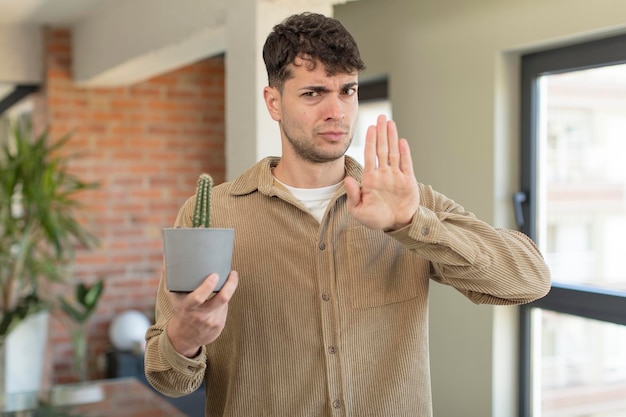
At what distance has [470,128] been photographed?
140 inches

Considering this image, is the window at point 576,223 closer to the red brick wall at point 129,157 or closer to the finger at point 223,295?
the finger at point 223,295

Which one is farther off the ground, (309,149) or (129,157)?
(129,157)

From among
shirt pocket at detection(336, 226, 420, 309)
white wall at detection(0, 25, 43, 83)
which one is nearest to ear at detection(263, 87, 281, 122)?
shirt pocket at detection(336, 226, 420, 309)

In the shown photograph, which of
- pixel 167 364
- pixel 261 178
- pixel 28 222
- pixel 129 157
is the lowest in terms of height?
pixel 167 364

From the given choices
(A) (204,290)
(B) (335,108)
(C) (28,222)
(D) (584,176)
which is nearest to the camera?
(A) (204,290)

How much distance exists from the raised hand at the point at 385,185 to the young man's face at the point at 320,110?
21cm

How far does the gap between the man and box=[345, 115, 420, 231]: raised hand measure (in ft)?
0.47

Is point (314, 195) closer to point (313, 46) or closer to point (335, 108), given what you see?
point (335, 108)

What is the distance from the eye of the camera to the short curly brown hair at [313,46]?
67.7 inches

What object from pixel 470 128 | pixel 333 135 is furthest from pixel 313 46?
pixel 470 128

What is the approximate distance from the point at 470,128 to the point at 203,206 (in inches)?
91.4

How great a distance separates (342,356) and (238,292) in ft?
0.90

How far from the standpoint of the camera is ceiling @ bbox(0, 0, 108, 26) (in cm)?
520

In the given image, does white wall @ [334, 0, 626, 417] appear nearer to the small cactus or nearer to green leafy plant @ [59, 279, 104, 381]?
the small cactus
